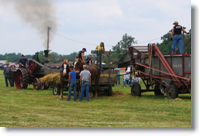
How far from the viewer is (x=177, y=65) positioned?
1520 centimetres

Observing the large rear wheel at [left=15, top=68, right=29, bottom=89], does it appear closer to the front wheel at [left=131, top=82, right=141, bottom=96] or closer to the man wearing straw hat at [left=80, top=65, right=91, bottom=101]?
the man wearing straw hat at [left=80, top=65, right=91, bottom=101]

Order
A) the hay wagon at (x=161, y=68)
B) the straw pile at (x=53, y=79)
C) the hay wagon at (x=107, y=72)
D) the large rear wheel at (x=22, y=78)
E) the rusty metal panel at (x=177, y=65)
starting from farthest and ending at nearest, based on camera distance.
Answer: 1. the large rear wheel at (x=22, y=78)
2. the straw pile at (x=53, y=79)
3. the hay wagon at (x=107, y=72)
4. the rusty metal panel at (x=177, y=65)
5. the hay wagon at (x=161, y=68)

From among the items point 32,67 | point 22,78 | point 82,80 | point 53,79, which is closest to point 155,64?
point 82,80

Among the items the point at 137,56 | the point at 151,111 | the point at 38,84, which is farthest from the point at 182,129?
the point at 38,84

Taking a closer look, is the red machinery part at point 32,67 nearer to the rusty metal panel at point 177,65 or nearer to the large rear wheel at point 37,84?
the large rear wheel at point 37,84

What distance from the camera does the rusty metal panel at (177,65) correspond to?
592 inches

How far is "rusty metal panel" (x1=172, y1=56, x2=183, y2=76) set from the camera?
15039mm

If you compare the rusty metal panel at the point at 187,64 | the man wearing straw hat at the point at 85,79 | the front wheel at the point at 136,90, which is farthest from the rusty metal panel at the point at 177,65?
the man wearing straw hat at the point at 85,79

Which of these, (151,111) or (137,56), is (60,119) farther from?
(137,56)

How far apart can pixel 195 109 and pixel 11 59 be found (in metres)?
135

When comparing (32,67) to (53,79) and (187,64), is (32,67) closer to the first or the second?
(53,79)

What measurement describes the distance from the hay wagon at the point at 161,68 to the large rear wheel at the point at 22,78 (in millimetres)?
6825

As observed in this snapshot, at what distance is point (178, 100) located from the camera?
48.5ft

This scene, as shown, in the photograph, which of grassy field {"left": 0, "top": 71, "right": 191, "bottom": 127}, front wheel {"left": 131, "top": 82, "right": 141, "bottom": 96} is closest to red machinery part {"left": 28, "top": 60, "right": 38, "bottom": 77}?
front wheel {"left": 131, "top": 82, "right": 141, "bottom": 96}
